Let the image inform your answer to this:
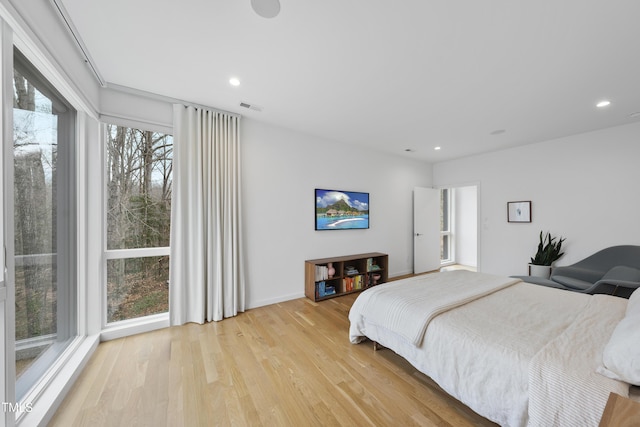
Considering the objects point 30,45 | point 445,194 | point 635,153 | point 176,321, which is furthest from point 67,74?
point 445,194

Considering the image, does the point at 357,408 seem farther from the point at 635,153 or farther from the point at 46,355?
the point at 635,153

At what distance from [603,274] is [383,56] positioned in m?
3.76

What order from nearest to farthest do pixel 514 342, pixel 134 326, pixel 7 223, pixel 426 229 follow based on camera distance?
1. pixel 7 223
2. pixel 514 342
3. pixel 134 326
4. pixel 426 229

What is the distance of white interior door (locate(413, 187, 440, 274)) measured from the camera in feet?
16.2

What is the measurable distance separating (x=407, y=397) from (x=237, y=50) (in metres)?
2.82

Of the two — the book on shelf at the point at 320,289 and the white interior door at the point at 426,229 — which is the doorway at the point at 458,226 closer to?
the white interior door at the point at 426,229

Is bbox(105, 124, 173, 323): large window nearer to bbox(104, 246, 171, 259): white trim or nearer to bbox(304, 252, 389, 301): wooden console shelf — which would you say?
bbox(104, 246, 171, 259): white trim

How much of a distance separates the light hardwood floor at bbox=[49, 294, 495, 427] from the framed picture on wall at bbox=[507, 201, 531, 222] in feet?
11.6

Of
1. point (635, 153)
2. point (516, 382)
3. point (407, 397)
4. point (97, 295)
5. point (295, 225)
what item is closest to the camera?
point (516, 382)

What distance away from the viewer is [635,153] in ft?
9.81

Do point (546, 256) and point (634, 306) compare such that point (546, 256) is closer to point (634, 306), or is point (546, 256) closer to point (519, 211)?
point (519, 211)

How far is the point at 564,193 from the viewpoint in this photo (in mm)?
3527

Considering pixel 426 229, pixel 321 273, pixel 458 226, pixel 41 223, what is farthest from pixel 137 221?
pixel 458 226

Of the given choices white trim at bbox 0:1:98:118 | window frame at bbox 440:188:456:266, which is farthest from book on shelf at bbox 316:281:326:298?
window frame at bbox 440:188:456:266
